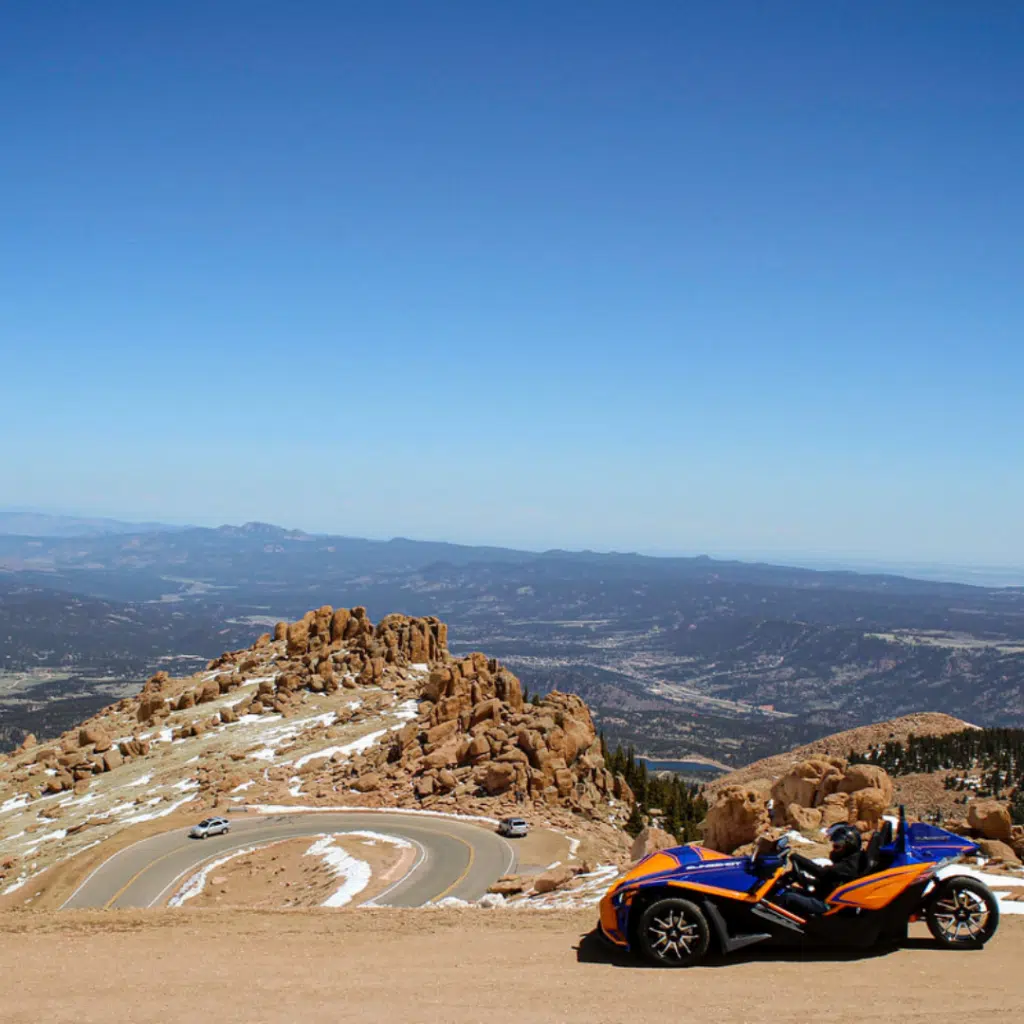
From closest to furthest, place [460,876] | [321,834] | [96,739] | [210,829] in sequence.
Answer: [460,876], [321,834], [210,829], [96,739]

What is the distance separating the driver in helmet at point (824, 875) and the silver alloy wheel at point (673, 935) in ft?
4.35

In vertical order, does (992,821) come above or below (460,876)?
above

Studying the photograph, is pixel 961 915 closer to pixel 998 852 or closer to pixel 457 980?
pixel 457 980

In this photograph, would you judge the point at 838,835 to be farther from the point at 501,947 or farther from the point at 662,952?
the point at 501,947

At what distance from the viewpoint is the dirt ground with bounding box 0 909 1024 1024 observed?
33.8ft

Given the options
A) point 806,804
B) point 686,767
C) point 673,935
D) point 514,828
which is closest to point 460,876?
point 514,828

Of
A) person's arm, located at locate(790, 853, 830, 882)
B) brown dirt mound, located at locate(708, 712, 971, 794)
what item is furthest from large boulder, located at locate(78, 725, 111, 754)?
person's arm, located at locate(790, 853, 830, 882)

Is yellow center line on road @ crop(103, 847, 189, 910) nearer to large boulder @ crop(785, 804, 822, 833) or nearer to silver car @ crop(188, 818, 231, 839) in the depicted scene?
silver car @ crop(188, 818, 231, 839)

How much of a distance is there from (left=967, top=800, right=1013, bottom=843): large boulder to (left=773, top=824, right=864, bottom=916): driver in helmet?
1165cm

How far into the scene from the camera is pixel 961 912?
1212 centimetres

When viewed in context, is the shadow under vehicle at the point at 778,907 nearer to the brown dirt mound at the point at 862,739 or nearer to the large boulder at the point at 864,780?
the large boulder at the point at 864,780

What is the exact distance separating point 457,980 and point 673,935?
3.06 meters

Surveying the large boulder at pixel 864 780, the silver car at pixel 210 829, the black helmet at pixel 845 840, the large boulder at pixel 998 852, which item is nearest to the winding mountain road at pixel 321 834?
the silver car at pixel 210 829

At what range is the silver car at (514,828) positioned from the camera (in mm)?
41156
